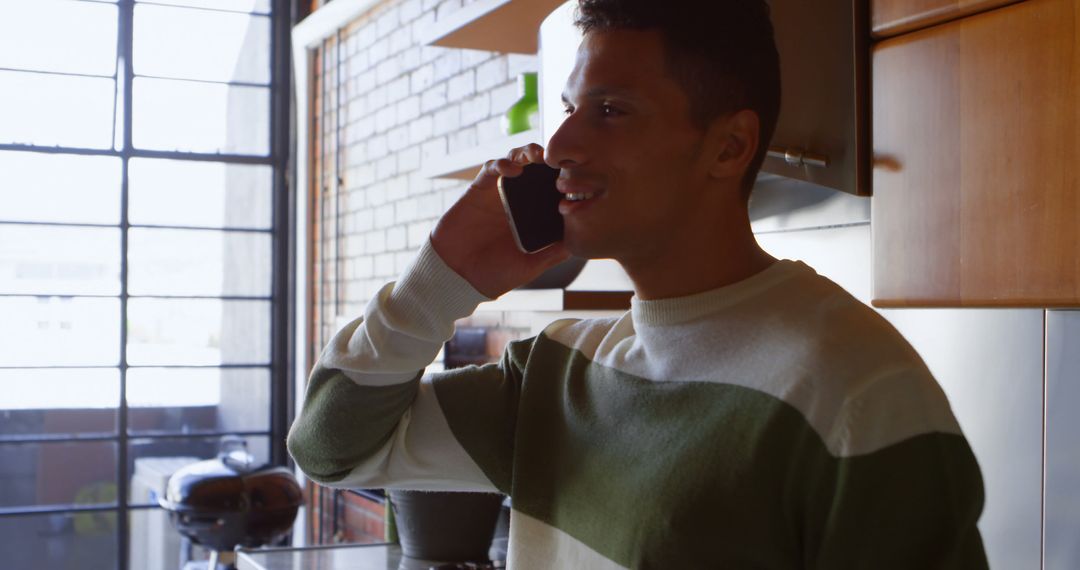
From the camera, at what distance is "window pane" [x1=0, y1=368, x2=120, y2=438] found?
444 centimetres

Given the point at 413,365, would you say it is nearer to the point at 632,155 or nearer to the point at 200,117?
the point at 632,155

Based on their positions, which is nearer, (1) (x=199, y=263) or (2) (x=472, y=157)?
(2) (x=472, y=157)

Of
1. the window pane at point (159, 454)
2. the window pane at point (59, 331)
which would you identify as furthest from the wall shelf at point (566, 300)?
the window pane at point (59, 331)

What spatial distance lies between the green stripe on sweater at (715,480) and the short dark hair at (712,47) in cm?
24

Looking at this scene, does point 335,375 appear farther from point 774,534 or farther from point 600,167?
point 774,534

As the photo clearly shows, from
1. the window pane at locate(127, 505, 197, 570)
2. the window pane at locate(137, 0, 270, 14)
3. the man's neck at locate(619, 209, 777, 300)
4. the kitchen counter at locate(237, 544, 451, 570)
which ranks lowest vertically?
the window pane at locate(127, 505, 197, 570)

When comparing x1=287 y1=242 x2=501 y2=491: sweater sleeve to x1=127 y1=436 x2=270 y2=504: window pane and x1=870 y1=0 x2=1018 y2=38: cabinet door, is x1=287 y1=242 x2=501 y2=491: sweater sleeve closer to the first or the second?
x1=870 y1=0 x2=1018 y2=38: cabinet door

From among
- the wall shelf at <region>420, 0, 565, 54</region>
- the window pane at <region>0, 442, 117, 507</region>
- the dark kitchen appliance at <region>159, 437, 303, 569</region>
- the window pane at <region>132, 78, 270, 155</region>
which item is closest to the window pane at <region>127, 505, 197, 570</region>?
the window pane at <region>0, 442, 117, 507</region>

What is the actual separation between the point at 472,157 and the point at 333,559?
891 mm

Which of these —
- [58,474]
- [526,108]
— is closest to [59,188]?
[58,474]

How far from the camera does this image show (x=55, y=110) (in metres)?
4.55

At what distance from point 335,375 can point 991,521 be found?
2.78 feet

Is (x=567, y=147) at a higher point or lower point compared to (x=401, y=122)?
lower

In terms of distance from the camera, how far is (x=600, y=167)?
98cm
